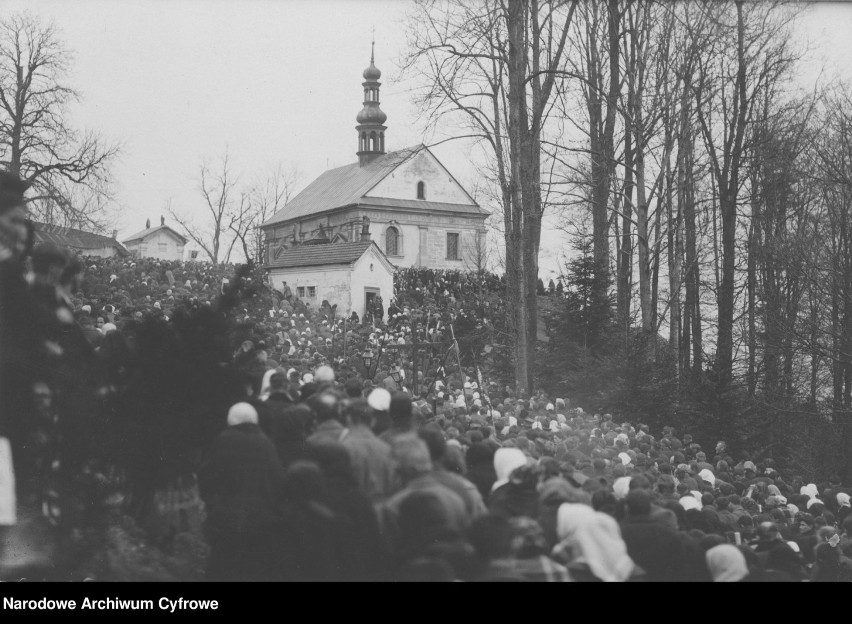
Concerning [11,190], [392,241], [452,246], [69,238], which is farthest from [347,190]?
[11,190]

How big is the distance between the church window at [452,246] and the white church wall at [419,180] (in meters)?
0.60

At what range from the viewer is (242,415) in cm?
563

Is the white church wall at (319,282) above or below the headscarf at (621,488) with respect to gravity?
above

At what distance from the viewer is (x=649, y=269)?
1500 centimetres

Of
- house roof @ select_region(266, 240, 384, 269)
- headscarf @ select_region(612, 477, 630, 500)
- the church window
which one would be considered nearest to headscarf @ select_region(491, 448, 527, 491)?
headscarf @ select_region(612, 477, 630, 500)

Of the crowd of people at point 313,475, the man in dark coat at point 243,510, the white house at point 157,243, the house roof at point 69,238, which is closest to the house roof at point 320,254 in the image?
the white house at point 157,243

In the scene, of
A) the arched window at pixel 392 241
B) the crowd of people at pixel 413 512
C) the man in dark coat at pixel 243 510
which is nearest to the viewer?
the crowd of people at pixel 413 512

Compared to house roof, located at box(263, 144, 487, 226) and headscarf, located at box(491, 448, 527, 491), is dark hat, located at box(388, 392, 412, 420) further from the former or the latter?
house roof, located at box(263, 144, 487, 226)

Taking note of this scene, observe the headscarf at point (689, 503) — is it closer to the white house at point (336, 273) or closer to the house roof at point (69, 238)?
the white house at point (336, 273)

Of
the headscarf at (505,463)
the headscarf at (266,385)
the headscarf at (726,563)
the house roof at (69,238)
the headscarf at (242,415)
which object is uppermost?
the house roof at (69,238)

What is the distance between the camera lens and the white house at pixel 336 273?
7.74 meters

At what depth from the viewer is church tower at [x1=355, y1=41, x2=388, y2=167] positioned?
8.05 metres

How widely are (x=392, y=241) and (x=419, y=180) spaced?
217cm
